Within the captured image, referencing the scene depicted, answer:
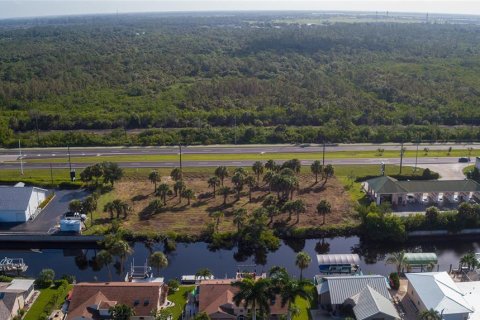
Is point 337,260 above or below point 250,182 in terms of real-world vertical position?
below

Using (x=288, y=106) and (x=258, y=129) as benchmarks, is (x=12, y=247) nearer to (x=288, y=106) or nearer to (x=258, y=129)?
(x=258, y=129)

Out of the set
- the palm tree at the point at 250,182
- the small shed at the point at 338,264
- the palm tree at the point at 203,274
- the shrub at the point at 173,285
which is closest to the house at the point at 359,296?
the small shed at the point at 338,264

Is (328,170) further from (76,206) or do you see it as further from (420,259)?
(76,206)

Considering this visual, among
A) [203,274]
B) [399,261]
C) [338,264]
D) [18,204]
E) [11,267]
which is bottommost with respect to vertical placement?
[11,267]

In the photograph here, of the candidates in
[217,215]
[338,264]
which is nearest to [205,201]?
[217,215]

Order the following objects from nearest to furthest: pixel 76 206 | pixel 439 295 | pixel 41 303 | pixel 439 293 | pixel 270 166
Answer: pixel 439 295 < pixel 439 293 < pixel 41 303 < pixel 76 206 < pixel 270 166

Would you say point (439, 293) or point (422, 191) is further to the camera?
point (422, 191)

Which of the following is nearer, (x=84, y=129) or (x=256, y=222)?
(x=256, y=222)

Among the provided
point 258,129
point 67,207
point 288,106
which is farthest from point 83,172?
point 288,106
